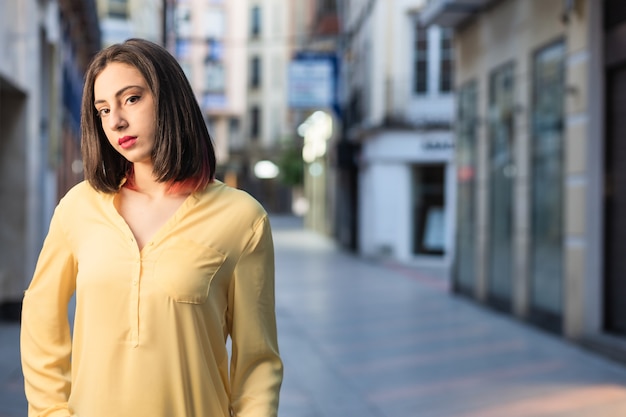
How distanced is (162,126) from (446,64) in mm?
23408

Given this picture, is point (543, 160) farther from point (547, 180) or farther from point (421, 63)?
point (421, 63)

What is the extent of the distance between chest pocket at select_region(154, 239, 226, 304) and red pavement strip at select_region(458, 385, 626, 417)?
16.8 ft

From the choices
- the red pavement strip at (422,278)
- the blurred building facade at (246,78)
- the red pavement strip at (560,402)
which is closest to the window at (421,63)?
the red pavement strip at (422,278)

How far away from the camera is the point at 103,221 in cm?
211

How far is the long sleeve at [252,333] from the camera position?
2.18m

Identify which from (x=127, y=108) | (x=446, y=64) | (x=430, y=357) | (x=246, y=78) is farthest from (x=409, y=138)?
(x=246, y=78)

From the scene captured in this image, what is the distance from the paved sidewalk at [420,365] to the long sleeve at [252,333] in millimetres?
4611

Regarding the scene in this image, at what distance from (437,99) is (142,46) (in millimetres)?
23356

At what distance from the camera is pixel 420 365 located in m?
8.99

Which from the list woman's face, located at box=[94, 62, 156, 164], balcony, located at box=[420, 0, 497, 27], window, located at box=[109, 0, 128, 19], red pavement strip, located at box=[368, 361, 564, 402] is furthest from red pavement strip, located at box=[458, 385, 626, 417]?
window, located at box=[109, 0, 128, 19]

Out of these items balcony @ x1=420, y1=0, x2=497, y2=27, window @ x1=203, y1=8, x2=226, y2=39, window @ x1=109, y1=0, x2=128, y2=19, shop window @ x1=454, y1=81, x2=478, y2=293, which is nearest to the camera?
balcony @ x1=420, y1=0, x2=497, y2=27

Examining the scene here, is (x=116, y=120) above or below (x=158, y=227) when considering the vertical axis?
above

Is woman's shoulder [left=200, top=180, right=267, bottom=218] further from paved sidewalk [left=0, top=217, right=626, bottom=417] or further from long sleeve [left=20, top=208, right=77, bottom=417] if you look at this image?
paved sidewalk [left=0, top=217, right=626, bottom=417]

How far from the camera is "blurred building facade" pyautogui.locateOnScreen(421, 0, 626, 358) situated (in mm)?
10439
